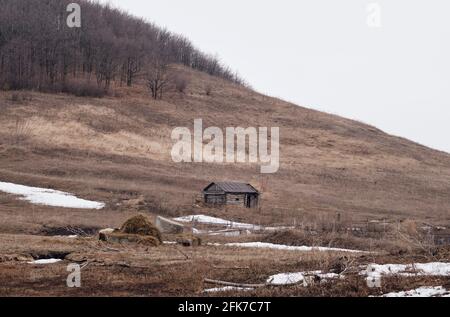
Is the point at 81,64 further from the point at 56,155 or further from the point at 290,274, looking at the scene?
the point at 290,274

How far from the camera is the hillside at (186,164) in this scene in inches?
1702

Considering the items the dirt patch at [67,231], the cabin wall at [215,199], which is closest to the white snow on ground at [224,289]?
the dirt patch at [67,231]

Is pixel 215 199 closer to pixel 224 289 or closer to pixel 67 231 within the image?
pixel 67 231

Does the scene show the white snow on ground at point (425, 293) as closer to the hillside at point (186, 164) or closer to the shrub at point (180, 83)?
the hillside at point (186, 164)

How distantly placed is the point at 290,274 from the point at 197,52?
124 metres

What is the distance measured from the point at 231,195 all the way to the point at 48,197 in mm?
14369

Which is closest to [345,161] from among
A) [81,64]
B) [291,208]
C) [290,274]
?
[291,208]

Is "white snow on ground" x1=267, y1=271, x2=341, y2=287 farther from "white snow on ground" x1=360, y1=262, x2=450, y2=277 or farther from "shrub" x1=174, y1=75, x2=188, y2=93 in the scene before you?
"shrub" x1=174, y1=75, x2=188, y2=93

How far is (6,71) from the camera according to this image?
277 feet

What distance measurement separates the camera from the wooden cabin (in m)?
46.7

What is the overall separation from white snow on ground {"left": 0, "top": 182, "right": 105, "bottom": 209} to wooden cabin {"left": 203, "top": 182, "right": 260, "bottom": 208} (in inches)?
375

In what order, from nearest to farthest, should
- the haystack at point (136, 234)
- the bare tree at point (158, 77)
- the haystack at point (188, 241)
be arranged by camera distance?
the haystack at point (136, 234)
the haystack at point (188, 241)
the bare tree at point (158, 77)

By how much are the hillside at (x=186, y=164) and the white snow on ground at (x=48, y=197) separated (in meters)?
1.15

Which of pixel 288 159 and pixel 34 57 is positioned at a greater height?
pixel 34 57
